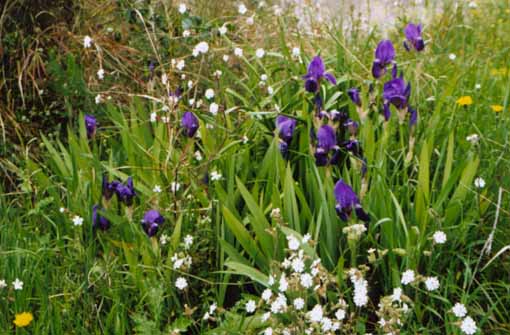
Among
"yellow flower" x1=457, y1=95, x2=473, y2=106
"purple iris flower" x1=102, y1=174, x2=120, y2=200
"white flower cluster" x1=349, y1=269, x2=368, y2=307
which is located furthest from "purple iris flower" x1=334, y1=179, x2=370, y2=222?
"yellow flower" x1=457, y1=95, x2=473, y2=106

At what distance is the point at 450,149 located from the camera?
2656 mm

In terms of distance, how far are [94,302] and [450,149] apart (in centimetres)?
129

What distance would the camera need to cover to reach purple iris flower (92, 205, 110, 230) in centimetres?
266

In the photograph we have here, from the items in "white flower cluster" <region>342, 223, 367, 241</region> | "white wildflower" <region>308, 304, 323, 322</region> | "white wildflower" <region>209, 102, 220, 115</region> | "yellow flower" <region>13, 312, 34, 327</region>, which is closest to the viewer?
"white wildflower" <region>308, 304, 323, 322</region>

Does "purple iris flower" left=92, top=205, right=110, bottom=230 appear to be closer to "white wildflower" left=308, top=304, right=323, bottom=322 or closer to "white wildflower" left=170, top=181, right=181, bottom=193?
"white wildflower" left=170, top=181, right=181, bottom=193

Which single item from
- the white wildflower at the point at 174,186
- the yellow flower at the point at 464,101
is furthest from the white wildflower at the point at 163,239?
the yellow flower at the point at 464,101

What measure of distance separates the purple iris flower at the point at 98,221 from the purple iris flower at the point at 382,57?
1.10 metres

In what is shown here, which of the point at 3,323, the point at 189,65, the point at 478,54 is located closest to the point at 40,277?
the point at 3,323

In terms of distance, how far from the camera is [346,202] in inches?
92.0

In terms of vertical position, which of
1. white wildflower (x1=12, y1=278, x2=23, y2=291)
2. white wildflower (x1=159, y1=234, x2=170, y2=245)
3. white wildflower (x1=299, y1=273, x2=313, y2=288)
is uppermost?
white wildflower (x1=299, y1=273, x2=313, y2=288)

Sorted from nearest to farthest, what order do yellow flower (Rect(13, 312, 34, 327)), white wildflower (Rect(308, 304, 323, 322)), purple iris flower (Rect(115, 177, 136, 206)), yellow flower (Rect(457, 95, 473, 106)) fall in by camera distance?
white wildflower (Rect(308, 304, 323, 322))
yellow flower (Rect(13, 312, 34, 327))
purple iris flower (Rect(115, 177, 136, 206))
yellow flower (Rect(457, 95, 473, 106))

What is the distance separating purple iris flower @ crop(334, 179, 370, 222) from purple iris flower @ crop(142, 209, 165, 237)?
58cm

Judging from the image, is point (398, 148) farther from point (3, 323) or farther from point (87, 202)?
point (3, 323)

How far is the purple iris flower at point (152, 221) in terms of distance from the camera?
2.50m
